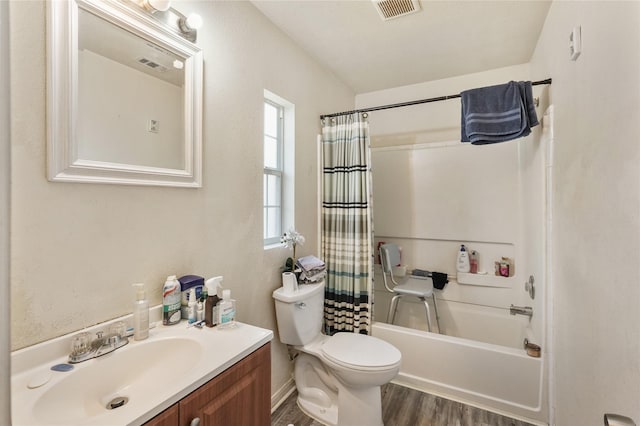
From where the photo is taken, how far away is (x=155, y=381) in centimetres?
98

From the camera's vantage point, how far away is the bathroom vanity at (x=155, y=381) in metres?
0.72

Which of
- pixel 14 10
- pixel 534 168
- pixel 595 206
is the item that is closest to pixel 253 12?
pixel 14 10

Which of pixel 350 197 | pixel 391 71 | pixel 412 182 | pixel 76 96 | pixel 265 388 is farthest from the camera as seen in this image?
pixel 412 182

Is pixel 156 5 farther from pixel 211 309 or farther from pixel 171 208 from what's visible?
pixel 211 309

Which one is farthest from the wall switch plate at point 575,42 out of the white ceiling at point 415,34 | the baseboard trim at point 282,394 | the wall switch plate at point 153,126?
the baseboard trim at point 282,394

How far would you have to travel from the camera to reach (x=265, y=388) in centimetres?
107

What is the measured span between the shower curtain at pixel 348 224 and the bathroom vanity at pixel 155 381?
→ 1132mm

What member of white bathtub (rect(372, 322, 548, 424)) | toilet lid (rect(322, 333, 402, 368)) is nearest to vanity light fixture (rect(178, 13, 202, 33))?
toilet lid (rect(322, 333, 402, 368))

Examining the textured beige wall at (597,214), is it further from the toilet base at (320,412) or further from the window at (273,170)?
the window at (273,170)

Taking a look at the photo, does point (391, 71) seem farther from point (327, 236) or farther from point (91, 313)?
point (91, 313)

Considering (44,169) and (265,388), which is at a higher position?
(44,169)

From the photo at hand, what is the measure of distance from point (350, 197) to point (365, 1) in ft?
4.00

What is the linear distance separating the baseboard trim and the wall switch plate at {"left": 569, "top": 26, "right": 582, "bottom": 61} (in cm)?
235

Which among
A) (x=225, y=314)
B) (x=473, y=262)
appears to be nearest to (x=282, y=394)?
(x=225, y=314)
